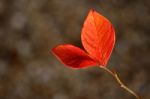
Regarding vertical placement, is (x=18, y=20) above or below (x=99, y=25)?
below

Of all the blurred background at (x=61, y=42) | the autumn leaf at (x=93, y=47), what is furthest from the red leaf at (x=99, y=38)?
the blurred background at (x=61, y=42)

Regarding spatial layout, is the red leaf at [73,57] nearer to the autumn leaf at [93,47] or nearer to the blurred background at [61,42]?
the autumn leaf at [93,47]

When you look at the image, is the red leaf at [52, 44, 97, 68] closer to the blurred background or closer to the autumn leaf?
the autumn leaf

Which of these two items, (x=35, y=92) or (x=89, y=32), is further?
(x=35, y=92)

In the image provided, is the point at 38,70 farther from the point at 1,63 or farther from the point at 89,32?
the point at 89,32

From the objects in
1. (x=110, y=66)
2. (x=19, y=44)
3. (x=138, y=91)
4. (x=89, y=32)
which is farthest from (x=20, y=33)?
(x=89, y=32)

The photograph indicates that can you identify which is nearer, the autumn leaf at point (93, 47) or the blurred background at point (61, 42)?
the autumn leaf at point (93, 47)
